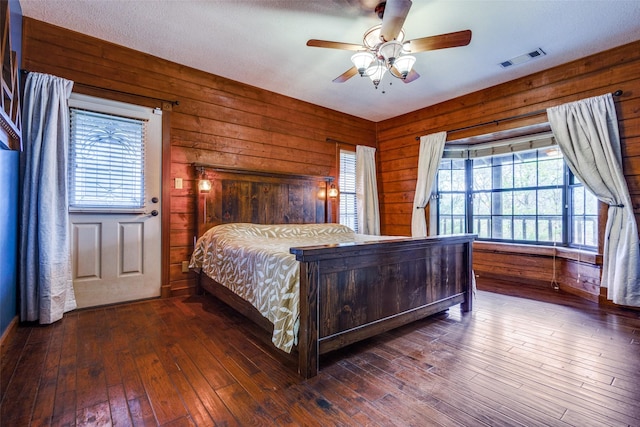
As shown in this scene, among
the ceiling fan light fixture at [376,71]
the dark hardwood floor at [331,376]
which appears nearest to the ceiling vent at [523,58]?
the ceiling fan light fixture at [376,71]

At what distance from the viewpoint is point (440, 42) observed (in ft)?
7.30

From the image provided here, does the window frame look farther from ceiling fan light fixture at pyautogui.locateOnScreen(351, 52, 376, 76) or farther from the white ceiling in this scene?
ceiling fan light fixture at pyautogui.locateOnScreen(351, 52, 376, 76)

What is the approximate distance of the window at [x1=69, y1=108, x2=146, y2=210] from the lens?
2.86 meters

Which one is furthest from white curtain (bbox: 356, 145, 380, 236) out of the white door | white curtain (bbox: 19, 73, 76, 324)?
white curtain (bbox: 19, 73, 76, 324)

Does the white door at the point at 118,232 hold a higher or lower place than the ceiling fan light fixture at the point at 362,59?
lower

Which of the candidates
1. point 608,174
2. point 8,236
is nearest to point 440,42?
point 608,174

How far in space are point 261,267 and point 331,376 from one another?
86 cm

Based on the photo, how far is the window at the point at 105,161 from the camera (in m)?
2.86

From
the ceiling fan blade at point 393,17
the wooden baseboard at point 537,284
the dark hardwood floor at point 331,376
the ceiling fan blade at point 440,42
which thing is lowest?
the dark hardwood floor at point 331,376

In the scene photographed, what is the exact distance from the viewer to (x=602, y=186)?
10.3 ft

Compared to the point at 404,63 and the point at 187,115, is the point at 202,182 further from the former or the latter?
the point at 404,63

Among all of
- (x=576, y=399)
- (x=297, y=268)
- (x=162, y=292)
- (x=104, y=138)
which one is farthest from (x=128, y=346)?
(x=576, y=399)

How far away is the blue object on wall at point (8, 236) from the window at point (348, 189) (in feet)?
12.6

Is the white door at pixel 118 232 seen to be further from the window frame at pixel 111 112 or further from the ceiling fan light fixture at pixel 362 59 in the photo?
the ceiling fan light fixture at pixel 362 59
